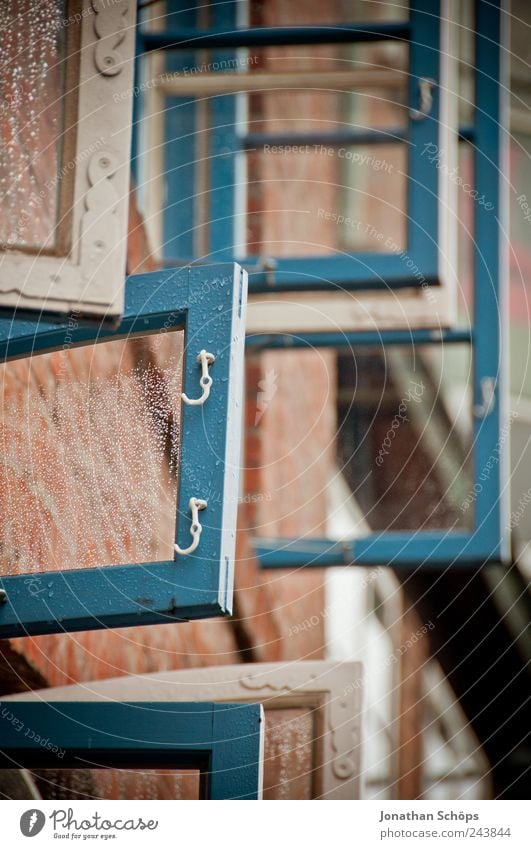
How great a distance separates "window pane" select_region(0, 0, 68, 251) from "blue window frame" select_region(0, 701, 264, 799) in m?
0.59

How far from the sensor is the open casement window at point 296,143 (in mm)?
2457

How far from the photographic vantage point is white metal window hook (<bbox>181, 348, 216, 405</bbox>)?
1.72m

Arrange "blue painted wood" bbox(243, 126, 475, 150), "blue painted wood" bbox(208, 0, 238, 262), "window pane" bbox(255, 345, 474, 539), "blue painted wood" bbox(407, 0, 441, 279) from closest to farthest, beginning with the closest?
"blue painted wood" bbox(407, 0, 441, 279) < "blue painted wood" bbox(243, 126, 475, 150) < "blue painted wood" bbox(208, 0, 238, 262) < "window pane" bbox(255, 345, 474, 539)

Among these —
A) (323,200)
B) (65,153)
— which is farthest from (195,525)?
(323,200)

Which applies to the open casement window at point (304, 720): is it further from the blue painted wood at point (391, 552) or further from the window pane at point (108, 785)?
the blue painted wood at point (391, 552)

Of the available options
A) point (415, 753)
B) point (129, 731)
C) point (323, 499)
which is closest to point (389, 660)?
point (415, 753)

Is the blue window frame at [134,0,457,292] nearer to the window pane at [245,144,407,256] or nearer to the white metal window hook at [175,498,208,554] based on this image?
the window pane at [245,144,407,256]

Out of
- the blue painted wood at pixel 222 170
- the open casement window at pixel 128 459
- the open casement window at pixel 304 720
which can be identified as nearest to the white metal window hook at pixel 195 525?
the open casement window at pixel 128 459

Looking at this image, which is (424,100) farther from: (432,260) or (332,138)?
(332,138)

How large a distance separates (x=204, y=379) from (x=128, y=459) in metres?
0.17

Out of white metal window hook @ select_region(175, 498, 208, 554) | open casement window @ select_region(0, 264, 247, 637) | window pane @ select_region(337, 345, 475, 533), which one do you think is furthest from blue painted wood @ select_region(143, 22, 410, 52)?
white metal window hook @ select_region(175, 498, 208, 554)

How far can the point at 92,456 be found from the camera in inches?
72.5

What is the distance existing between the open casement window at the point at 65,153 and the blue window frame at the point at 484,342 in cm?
88

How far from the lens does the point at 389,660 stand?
218 inches
